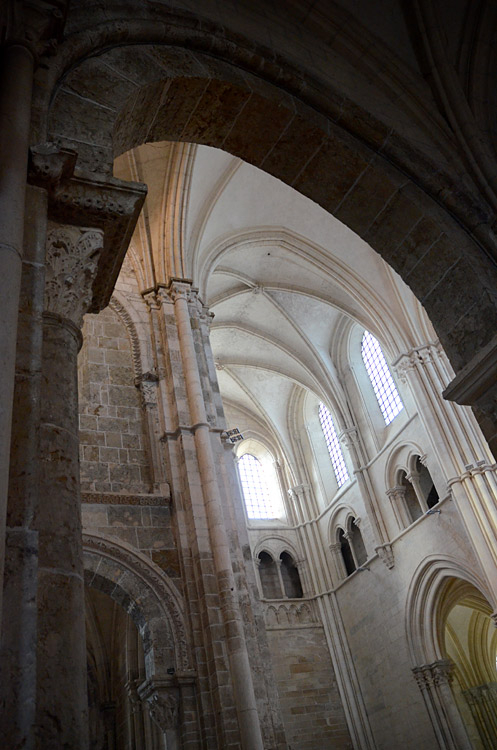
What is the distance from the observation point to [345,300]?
1684 cm

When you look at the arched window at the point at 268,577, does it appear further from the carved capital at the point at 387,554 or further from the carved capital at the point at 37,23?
the carved capital at the point at 37,23

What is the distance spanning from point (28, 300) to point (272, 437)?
798 inches

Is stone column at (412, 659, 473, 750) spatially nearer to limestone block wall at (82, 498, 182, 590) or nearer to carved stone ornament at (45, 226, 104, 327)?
limestone block wall at (82, 498, 182, 590)

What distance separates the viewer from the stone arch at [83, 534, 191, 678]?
8.29m

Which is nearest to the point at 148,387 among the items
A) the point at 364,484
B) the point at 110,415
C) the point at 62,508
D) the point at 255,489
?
the point at 110,415

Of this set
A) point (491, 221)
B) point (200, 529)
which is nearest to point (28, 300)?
point (491, 221)

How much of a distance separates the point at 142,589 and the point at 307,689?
457 inches

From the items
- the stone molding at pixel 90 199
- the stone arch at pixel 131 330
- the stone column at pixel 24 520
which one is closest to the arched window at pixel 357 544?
the stone arch at pixel 131 330

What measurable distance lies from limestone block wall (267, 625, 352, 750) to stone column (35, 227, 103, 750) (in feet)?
54.8

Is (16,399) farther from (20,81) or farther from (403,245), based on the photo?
(403,245)

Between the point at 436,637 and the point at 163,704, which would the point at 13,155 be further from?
the point at 436,637

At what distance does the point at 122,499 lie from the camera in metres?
9.15

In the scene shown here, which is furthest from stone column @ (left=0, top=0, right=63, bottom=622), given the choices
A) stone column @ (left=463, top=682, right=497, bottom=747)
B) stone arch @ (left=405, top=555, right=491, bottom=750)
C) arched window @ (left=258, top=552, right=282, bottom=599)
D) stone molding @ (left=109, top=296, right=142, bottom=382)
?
arched window @ (left=258, top=552, right=282, bottom=599)

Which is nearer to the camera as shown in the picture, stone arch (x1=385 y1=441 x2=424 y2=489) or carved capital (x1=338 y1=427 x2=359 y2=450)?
stone arch (x1=385 y1=441 x2=424 y2=489)
